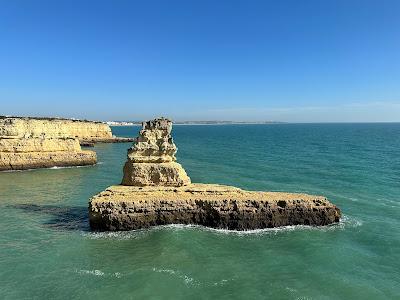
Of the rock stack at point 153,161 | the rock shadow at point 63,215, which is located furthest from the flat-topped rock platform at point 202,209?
the rock shadow at point 63,215

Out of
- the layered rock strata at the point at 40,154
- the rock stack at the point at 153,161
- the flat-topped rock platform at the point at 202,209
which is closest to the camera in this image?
the flat-topped rock platform at the point at 202,209

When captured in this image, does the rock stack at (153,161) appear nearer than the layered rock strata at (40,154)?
Yes

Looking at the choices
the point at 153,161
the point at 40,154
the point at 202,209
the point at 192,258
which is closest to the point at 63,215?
the point at 153,161

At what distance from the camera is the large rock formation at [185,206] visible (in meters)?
23.0

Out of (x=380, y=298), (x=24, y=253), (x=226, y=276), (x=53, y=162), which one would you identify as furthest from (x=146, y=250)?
(x=53, y=162)

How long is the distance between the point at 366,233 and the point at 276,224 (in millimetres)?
5511

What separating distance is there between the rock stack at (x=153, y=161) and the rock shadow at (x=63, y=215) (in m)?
3.82

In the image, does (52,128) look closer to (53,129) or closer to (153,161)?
(53,129)

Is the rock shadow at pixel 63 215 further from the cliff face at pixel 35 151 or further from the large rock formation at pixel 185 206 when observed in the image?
the cliff face at pixel 35 151

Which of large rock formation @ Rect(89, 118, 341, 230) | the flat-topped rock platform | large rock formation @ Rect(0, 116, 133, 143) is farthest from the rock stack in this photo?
large rock formation @ Rect(0, 116, 133, 143)

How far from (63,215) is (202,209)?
9.96 meters

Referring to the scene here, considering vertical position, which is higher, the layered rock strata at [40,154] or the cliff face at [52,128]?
the cliff face at [52,128]

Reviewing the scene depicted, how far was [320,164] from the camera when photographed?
186 ft

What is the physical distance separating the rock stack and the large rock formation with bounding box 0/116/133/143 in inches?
1265
